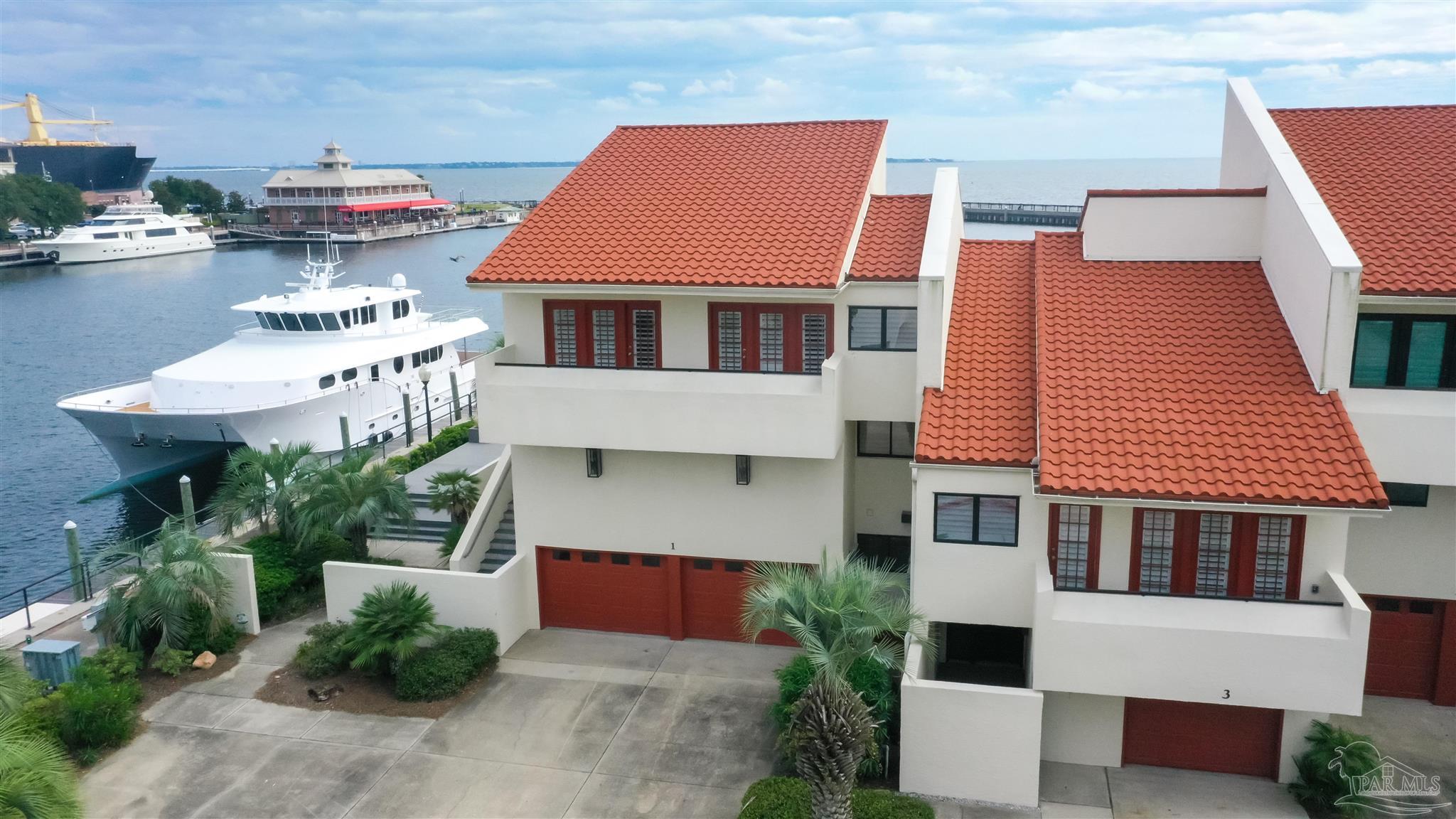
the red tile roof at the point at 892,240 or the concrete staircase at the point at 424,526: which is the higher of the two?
the red tile roof at the point at 892,240

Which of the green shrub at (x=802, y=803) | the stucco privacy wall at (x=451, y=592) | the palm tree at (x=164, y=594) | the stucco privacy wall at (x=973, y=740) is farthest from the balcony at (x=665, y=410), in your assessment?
the palm tree at (x=164, y=594)

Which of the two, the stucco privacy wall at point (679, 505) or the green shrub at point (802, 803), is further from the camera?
the stucco privacy wall at point (679, 505)

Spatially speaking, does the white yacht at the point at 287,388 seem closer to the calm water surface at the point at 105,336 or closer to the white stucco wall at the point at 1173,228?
the calm water surface at the point at 105,336

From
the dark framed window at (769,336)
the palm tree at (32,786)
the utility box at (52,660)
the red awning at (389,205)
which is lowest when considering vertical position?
the utility box at (52,660)

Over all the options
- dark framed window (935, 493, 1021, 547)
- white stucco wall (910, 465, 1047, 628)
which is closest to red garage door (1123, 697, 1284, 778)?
white stucco wall (910, 465, 1047, 628)

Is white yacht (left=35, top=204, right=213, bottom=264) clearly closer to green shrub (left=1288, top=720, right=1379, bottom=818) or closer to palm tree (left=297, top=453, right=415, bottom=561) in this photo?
palm tree (left=297, top=453, right=415, bottom=561)

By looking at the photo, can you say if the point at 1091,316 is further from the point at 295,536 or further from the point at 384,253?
the point at 384,253

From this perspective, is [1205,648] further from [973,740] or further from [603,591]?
[603,591]
